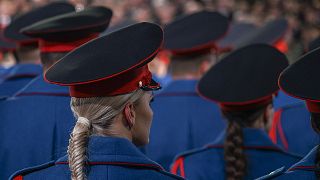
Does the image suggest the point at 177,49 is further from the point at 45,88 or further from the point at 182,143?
the point at 45,88

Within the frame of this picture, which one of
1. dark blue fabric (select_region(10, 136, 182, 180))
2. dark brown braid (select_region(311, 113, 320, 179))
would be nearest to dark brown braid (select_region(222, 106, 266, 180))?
dark brown braid (select_region(311, 113, 320, 179))

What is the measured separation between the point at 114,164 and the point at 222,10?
1142 centimetres

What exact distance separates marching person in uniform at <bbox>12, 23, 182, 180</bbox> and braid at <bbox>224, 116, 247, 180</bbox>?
806 mm

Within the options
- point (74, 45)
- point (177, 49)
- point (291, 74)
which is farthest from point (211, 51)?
point (291, 74)

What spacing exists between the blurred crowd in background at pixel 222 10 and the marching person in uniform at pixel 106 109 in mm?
7998

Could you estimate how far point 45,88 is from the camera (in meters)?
4.18

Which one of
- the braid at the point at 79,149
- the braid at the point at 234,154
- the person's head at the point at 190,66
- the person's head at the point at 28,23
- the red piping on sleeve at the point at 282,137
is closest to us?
the braid at the point at 79,149

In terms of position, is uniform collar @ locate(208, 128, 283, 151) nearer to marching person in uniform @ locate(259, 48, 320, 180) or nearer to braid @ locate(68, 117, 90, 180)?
marching person in uniform @ locate(259, 48, 320, 180)

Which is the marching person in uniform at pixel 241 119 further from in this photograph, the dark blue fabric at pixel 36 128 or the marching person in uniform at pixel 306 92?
the marching person in uniform at pixel 306 92

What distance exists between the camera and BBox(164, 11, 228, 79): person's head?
5273mm

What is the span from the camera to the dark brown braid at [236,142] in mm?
3613

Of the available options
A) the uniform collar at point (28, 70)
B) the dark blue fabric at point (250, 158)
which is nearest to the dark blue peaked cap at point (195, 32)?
the uniform collar at point (28, 70)

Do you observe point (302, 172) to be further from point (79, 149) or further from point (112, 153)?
point (79, 149)

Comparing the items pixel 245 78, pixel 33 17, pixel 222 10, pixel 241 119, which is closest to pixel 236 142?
pixel 241 119
